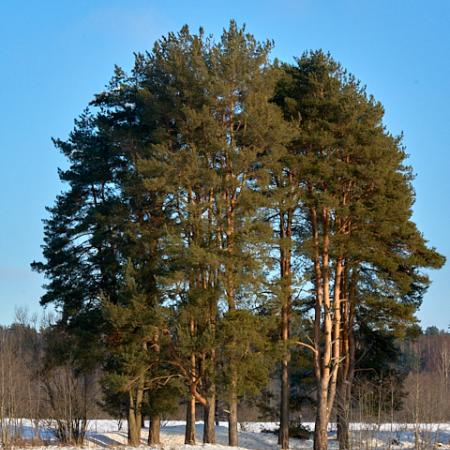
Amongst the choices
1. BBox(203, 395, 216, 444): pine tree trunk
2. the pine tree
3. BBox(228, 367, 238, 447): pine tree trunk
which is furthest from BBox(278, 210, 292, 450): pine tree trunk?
BBox(203, 395, 216, 444): pine tree trunk

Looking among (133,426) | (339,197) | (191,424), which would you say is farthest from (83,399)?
→ (339,197)

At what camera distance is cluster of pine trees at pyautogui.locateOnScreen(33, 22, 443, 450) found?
23.8 m

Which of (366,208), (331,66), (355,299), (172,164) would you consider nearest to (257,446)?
(355,299)

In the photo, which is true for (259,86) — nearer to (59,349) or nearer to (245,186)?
(245,186)

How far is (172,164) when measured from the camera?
24000 millimetres

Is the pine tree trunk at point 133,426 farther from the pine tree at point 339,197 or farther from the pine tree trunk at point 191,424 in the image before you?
the pine tree at point 339,197

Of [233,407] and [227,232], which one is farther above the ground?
[227,232]

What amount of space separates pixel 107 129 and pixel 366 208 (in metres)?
9.47

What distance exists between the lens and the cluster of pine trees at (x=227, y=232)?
78.1 feet

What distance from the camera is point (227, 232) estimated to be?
24.8 meters

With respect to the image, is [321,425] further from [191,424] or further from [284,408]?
[191,424]

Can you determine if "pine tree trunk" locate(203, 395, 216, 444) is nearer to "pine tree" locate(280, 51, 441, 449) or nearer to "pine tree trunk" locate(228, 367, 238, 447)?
"pine tree trunk" locate(228, 367, 238, 447)

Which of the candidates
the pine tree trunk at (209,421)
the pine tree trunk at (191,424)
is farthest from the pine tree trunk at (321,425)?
the pine tree trunk at (191,424)

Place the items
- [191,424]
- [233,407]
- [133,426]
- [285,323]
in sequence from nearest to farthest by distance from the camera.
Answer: [233,407] < [191,424] < [133,426] < [285,323]
